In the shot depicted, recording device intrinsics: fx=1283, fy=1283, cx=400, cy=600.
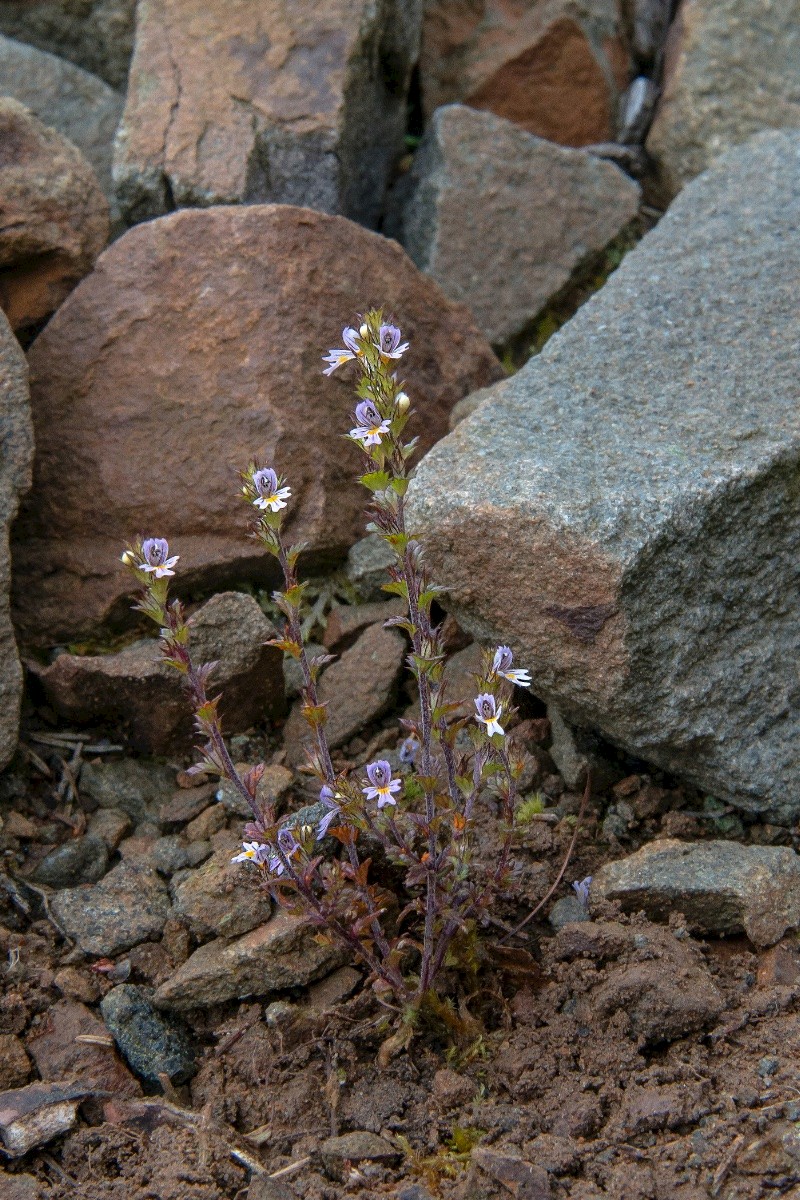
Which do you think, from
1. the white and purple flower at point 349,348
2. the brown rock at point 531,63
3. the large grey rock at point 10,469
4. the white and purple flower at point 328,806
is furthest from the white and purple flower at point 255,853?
the brown rock at point 531,63

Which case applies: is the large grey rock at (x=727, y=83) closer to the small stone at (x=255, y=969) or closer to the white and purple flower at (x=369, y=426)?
the white and purple flower at (x=369, y=426)

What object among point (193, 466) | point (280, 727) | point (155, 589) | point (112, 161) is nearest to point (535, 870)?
point (280, 727)

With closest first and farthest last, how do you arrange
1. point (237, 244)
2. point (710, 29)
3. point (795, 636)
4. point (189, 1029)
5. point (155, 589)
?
point (155, 589) < point (189, 1029) < point (795, 636) < point (237, 244) < point (710, 29)

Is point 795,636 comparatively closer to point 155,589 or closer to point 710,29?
point 155,589

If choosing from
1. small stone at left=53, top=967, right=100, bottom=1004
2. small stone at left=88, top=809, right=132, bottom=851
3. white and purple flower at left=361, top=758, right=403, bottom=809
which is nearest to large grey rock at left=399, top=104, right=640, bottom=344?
small stone at left=88, top=809, right=132, bottom=851

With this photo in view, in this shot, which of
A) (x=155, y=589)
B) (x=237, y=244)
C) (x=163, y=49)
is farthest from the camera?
(x=163, y=49)

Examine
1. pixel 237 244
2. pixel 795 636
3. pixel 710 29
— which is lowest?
pixel 795 636

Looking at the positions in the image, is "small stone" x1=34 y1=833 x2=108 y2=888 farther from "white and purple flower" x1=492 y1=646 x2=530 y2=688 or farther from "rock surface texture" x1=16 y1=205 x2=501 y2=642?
"white and purple flower" x1=492 y1=646 x2=530 y2=688
